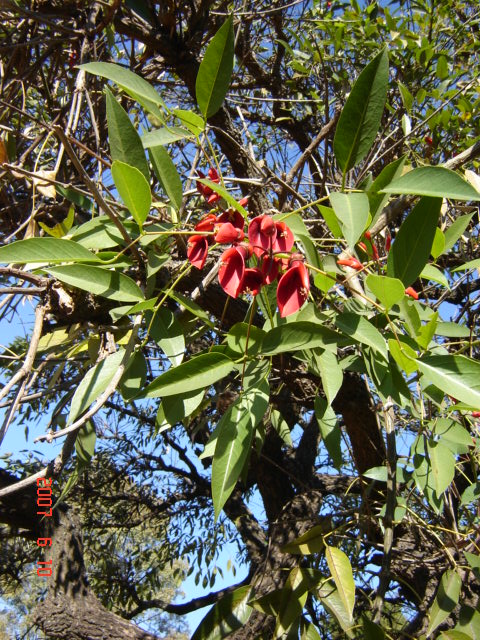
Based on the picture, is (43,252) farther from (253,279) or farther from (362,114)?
(362,114)

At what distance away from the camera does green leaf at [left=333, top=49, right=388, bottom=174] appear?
2.10ft

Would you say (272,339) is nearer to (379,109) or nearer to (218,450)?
(218,450)

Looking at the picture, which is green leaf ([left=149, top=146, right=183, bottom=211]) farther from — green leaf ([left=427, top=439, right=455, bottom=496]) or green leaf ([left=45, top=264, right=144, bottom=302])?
green leaf ([left=427, top=439, right=455, bottom=496])

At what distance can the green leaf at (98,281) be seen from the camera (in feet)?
2.22

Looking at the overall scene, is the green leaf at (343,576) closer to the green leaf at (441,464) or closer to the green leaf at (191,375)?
the green leaf at (441,464)

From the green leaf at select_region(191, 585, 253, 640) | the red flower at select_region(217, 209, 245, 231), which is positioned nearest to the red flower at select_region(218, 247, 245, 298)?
the red flower at select_region(217, 209, 245, 231)

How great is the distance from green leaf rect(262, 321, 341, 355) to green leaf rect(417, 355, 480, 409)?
0.40 feet

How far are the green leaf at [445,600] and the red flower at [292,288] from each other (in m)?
0.80

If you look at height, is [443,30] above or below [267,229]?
above

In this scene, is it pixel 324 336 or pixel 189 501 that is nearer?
pixel 324 336

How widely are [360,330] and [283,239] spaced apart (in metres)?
0.16

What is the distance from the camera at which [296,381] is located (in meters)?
1.40

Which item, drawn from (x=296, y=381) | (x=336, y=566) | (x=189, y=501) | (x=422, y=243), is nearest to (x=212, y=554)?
(x=189, y=501)

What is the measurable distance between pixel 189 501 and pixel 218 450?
319 centimetres
